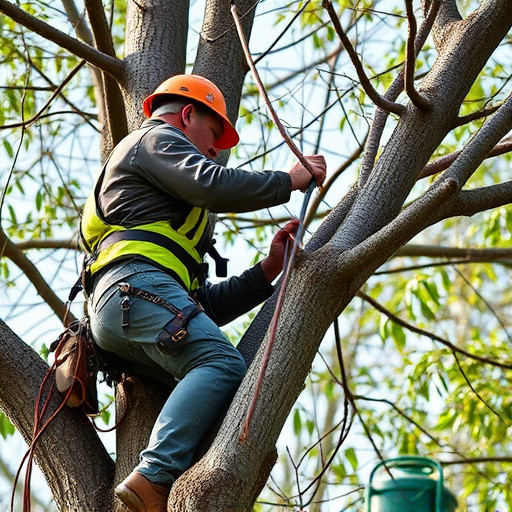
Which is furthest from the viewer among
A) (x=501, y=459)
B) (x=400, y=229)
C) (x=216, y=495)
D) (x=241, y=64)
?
(x=501, y=459)

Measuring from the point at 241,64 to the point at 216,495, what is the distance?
7.21 ft

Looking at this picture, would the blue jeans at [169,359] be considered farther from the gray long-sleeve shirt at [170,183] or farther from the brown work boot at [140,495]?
the gray long-sleeve shirt at [170,183]

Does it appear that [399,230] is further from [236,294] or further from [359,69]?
[236,294]

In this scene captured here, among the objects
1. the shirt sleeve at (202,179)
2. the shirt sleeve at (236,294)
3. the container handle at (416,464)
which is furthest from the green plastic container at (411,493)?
the shirt sleeve at (202,179)

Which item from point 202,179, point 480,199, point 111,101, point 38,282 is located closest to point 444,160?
point 480,199

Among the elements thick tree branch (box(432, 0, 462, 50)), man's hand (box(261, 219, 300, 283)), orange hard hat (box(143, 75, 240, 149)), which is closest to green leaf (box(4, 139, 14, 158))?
orange hard hat (box(143, 75, 240, 149))

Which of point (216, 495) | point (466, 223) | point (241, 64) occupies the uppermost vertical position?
point (466, 223)

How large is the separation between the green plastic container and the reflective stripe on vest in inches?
89.0

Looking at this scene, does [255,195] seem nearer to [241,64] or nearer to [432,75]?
[432,75]

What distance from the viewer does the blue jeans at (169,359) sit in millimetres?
2652

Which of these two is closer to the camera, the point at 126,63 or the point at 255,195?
the point at 255,195

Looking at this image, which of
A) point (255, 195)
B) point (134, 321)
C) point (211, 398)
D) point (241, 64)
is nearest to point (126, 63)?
point (241, 64)

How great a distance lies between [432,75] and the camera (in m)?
3.30

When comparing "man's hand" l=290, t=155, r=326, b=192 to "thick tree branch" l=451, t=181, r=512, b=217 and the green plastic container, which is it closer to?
"thick tree branch" l=451, t=181, r=512, b=217
